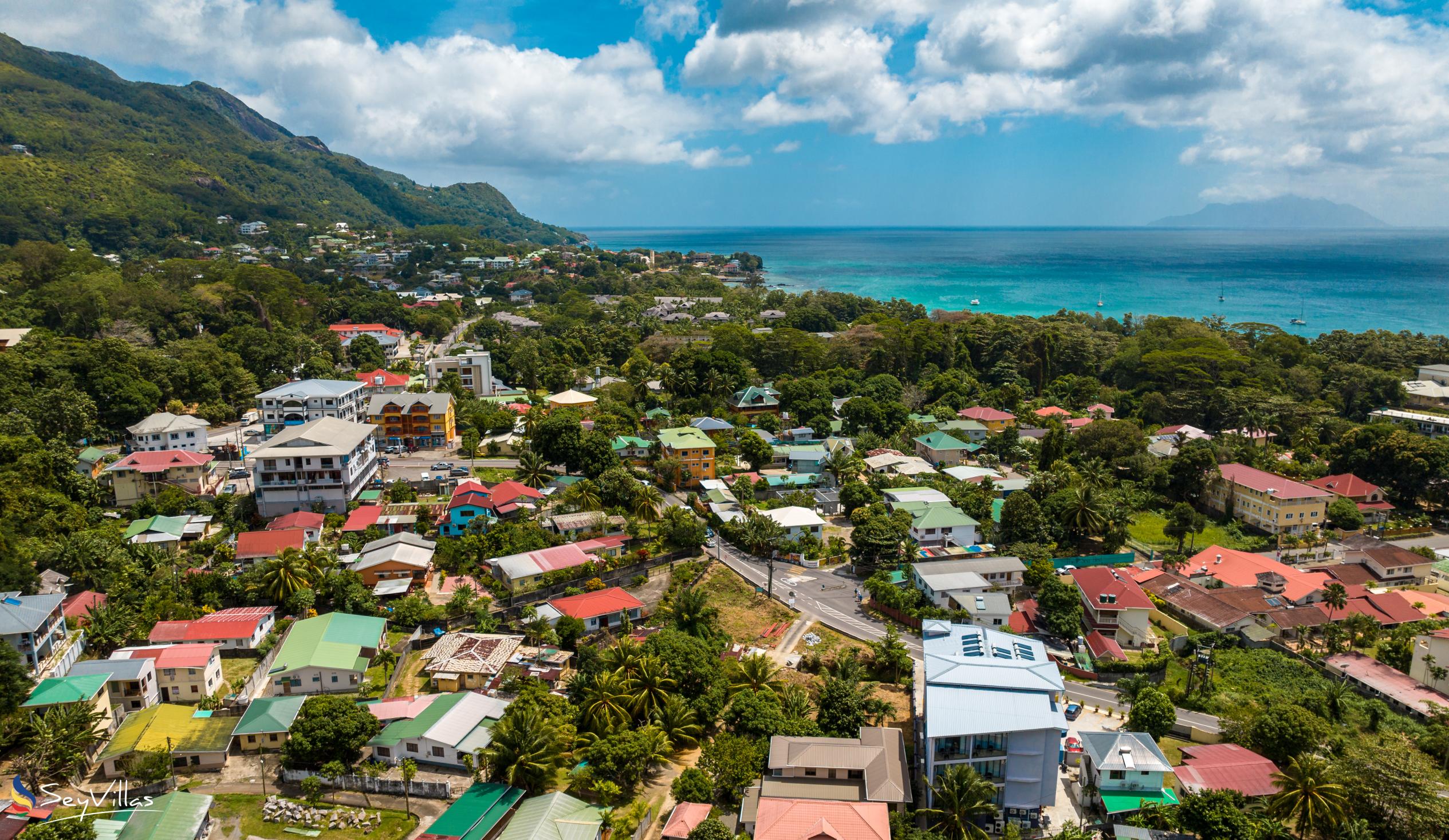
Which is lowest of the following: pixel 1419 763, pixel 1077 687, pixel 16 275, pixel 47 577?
pixel 1077 687

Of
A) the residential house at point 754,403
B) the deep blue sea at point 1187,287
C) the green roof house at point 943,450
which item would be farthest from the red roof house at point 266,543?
the deep blue sea at point 1187,287

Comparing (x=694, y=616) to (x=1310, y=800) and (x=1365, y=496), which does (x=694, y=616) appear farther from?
(x=1365, y=496)

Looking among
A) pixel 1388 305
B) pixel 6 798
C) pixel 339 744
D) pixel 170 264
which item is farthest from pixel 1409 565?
pixel 1388 305

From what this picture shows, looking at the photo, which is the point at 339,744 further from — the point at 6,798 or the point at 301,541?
the point at 301,541

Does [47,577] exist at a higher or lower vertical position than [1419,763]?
higher

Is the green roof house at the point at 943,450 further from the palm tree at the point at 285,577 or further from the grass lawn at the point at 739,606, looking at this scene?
the palm tree at the point at 285,577

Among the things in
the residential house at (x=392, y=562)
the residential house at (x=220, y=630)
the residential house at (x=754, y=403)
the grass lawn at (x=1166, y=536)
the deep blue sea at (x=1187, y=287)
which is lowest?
the grass lawn at (x=1166, y=536)

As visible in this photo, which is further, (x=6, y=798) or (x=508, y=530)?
(x=508, y=530)
